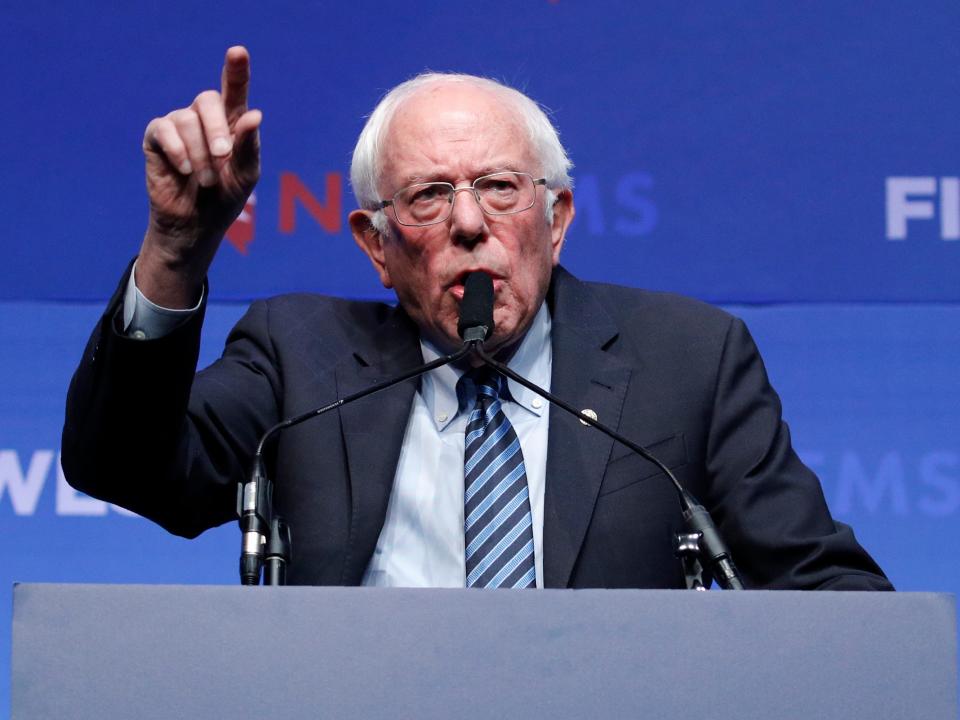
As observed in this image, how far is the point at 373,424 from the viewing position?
1.84 meters

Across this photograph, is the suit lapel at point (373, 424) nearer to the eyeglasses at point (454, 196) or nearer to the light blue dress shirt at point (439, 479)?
the light blue dress shirt at point (439, 479)

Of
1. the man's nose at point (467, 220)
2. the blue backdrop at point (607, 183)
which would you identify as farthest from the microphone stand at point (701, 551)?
the blue backdrop at point (607, 183)

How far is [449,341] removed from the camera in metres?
1.91

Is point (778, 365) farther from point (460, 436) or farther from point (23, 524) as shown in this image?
point (23, 524)

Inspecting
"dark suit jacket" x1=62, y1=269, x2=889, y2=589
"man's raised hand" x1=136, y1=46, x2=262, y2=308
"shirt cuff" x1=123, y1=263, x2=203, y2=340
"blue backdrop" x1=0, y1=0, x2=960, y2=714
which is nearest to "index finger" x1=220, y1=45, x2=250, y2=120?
"man's raised hand" x1=136, y1=46, x2=262, y2=308

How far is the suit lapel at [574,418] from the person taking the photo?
1719 millimetres

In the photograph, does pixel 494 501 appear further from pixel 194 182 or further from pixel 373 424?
pixel 194 182

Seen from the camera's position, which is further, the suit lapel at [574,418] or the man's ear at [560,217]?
the man's ear at [560,217]

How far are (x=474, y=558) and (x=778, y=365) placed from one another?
0.85 m

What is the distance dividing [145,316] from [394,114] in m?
0.60

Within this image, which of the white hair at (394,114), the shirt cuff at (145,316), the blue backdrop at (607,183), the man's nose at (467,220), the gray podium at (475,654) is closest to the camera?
the gray podium at (475,654)

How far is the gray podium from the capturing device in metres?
1.05

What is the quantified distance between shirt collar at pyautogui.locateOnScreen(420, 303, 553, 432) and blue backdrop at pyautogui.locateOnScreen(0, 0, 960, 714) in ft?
1.35

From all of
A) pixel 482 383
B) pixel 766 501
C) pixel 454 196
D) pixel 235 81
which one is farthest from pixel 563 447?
pixel 235 81
